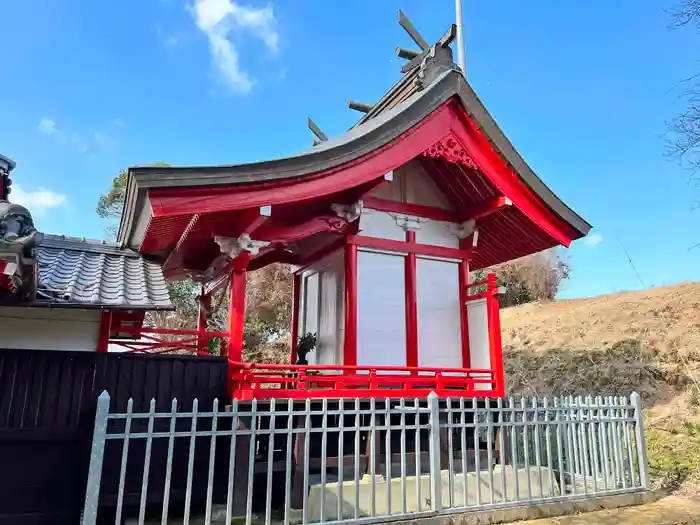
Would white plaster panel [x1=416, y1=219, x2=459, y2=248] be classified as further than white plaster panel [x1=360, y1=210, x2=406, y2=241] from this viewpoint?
Yes

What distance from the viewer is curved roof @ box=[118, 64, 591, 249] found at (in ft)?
17.1

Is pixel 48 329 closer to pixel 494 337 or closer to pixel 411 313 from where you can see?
pixel 411 313

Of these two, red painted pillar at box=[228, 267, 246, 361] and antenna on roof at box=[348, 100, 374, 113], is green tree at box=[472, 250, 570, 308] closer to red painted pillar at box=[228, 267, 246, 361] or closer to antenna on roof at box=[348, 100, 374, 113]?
antenna on roof at box=[348, 100, 374, 113]

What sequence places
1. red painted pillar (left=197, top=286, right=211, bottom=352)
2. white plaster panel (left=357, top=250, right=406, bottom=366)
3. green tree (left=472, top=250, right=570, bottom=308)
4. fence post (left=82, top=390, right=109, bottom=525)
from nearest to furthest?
fence post (left=82, top=390, right=109, bottom=525), white plaster panel (left=357, top=250, right=406, bottom=366), red painted pillar (left=197, top=286, right=211, bottom=352), green tree (left=472, top=250, right=570, bottom=308)

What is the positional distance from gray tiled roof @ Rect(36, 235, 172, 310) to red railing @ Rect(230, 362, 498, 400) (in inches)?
51.2

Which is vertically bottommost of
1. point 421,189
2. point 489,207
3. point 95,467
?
point 95,467

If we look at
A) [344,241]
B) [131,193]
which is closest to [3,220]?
[131,193]

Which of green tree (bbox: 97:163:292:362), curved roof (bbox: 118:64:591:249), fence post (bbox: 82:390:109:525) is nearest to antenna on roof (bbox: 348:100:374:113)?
curved roof (bbox: 118:64:591:249)

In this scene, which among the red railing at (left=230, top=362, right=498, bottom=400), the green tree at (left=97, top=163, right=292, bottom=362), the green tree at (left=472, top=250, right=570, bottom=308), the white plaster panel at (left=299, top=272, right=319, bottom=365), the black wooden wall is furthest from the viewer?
the green tree at (left=472, top=250, right=570, bottom=308)

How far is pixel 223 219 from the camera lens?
612 cm

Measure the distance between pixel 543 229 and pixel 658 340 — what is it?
277 inches

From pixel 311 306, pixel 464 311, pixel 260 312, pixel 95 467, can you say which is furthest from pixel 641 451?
pixel 260 312

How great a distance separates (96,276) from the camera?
5.71 metres

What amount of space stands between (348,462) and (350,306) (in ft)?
6.89
